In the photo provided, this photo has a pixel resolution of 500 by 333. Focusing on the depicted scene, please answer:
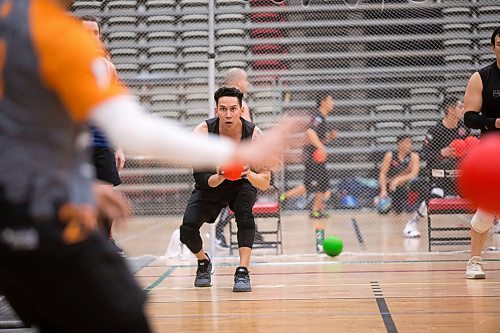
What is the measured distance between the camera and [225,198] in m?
6.82

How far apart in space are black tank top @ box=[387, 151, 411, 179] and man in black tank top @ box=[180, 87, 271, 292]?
19.6ft

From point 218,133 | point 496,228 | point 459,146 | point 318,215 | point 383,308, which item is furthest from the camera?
point 318,215

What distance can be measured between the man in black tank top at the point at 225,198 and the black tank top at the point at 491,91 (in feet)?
5.60

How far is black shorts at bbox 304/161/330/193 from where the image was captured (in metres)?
12.2

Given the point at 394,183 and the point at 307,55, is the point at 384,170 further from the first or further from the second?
the point at 307,55

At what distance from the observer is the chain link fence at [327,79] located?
10805mm

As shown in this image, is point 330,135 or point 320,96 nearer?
point 330,135

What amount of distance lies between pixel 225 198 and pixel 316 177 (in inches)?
223

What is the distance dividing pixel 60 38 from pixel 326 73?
34.6 ft

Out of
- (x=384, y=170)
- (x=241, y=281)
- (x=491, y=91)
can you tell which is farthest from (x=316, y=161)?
(x=241, y=281)

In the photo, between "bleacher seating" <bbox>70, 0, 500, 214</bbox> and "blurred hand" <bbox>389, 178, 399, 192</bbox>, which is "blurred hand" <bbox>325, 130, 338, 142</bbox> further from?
"blurred hand" <bbox>389, 178, 399, 192</bbox>

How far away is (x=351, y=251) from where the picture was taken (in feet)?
30.5

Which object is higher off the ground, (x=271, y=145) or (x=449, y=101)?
(x=271, y=145)

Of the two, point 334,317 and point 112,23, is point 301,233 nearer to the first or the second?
point 112,23
